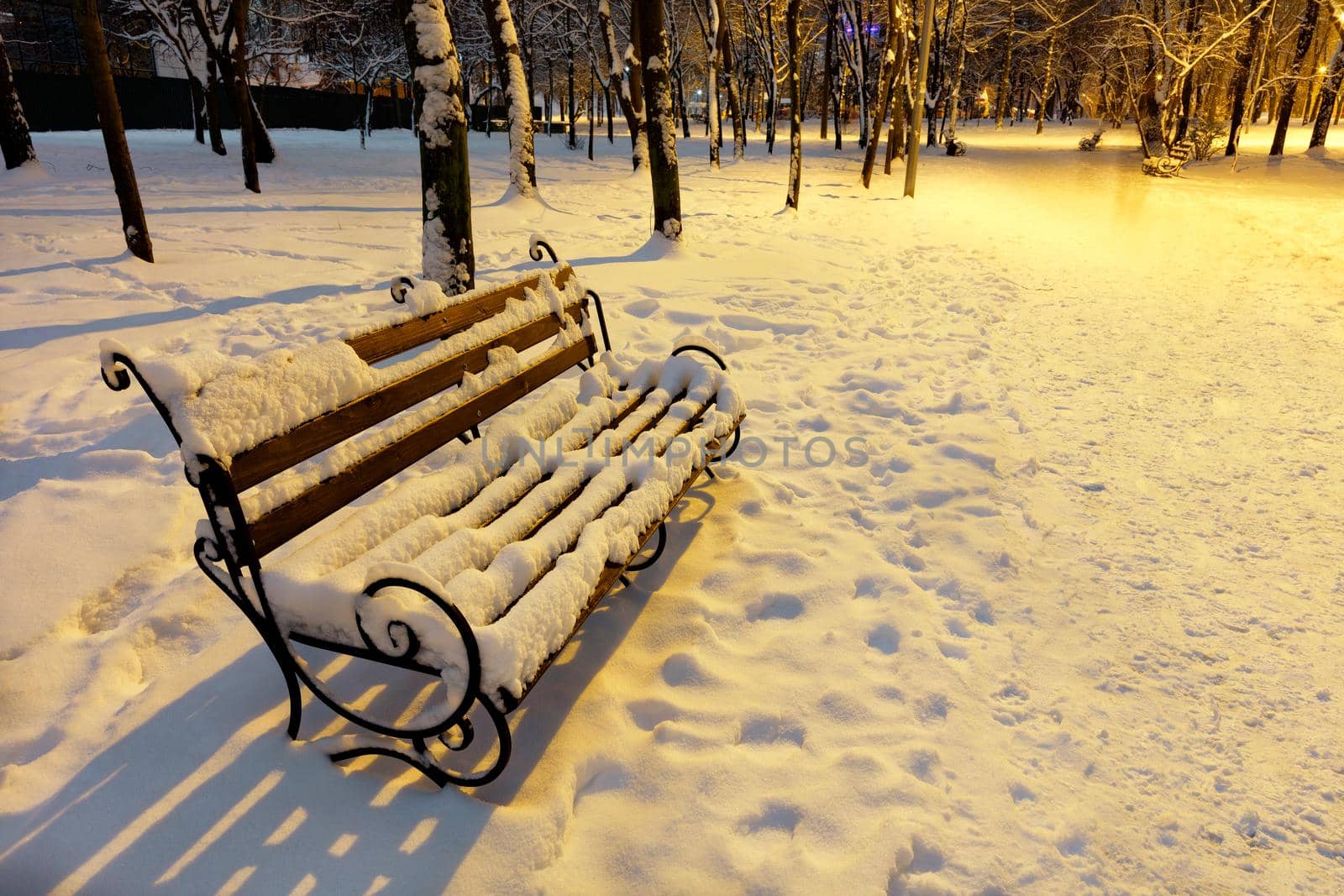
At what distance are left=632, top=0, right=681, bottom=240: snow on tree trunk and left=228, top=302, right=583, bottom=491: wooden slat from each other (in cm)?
603

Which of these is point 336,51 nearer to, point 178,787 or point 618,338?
point 618,338

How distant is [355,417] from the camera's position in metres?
2.51

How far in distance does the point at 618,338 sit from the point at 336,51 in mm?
33783

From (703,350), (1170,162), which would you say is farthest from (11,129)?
(1170,162)

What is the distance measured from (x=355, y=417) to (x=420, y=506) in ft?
1.19

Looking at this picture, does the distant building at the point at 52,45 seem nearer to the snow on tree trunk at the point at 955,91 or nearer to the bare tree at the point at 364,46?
the bare tree at the point at 364,46

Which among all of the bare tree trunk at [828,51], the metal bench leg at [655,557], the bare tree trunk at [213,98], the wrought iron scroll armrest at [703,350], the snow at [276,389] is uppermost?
the bare tree trunk at [828,51]

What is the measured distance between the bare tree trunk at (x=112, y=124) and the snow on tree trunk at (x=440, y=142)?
8.39ft

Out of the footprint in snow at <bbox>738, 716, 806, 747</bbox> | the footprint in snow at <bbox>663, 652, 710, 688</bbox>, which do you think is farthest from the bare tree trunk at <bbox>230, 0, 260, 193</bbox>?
the footprint in snow at <bbox>738, 716, 806, 747</bbox>

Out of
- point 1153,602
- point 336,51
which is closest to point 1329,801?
point 1153,602

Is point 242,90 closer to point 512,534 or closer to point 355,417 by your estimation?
point 355,417

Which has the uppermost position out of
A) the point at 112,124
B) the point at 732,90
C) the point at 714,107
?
the point at 732,90

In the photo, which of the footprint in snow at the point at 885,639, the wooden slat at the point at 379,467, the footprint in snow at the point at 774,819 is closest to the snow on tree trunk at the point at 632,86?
the wooden slat at the point at 379,467

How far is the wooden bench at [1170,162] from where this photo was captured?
19.9 metres
